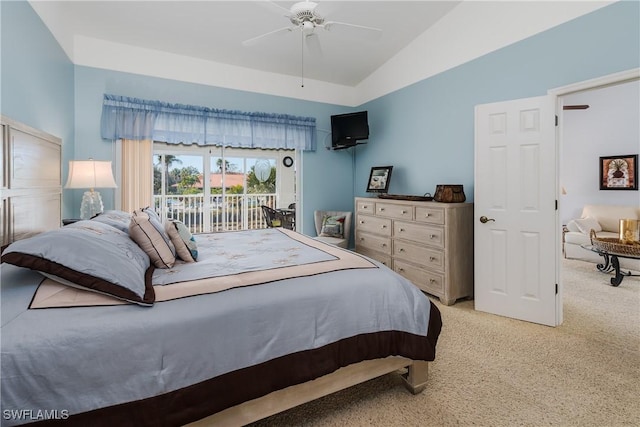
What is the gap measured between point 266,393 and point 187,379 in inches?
13.5

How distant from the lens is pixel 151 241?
182cm

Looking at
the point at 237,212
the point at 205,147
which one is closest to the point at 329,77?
the point at 205,147

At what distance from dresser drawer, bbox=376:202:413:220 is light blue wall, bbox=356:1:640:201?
1.93 ft

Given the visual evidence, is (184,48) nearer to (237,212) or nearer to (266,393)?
(237,212)

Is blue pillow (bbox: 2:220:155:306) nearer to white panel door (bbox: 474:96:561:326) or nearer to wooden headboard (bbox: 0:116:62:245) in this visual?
wooden headboard (bbox: 0:116:62:245)

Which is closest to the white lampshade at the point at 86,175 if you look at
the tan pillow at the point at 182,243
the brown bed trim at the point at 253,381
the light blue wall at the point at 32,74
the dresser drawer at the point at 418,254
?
the light blue wall at the point at 32,74

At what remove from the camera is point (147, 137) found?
3836 mm

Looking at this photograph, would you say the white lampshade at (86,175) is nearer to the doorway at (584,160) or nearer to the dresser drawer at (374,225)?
the dresser drawer at (374,225)

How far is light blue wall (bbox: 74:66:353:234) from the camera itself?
3.60 metres

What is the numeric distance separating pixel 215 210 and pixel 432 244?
10.0 ft

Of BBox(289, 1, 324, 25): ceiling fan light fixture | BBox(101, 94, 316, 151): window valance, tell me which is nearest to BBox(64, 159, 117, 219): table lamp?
BBox(101, 94, 316, 151): window valance

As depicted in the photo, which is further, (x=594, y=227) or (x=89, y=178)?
(x=594, y=227)

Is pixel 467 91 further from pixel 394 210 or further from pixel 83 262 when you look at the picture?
pixel 83 262

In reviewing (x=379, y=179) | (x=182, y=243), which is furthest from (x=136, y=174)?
(x=379, y=179)
